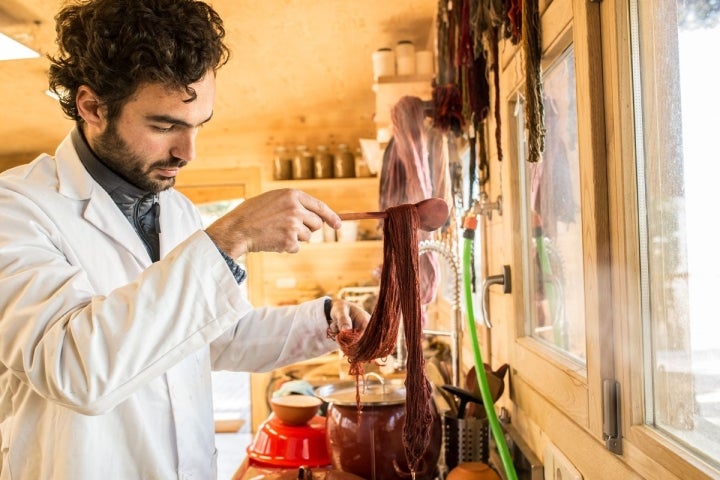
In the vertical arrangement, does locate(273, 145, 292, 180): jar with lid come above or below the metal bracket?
above

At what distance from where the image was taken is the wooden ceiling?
122 inches

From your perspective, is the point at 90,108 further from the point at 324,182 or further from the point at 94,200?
the point at 324,182

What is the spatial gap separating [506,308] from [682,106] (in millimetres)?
1056

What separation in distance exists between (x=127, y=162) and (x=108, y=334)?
21.4 inches

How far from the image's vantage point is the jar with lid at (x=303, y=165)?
16.3ft

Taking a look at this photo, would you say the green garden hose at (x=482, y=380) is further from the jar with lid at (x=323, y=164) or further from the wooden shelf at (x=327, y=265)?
the wooden shelf at (x=327, y=265)

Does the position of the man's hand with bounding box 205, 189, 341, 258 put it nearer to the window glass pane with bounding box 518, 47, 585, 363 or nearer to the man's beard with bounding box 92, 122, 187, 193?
the man's beard with bounding box 92, 122, 187, 193

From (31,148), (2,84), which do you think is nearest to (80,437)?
(2,84)

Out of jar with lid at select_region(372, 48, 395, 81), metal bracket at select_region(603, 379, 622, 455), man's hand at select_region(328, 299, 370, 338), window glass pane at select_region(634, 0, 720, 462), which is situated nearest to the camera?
window glass pane at select_region(634, 0, 720, 462)

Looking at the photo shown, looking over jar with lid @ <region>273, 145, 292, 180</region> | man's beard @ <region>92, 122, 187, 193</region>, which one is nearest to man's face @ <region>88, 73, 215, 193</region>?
man's beard @ <region>92, 122, 187, 193</region>

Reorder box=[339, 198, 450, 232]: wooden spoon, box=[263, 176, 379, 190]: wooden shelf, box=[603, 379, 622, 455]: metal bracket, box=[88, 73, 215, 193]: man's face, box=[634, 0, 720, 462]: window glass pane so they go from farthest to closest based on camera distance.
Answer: box=[263, 176, 379, 190]: wooden shelf → box=[88, 73, 215, 193]: man's face → box=[339, 198, 450, 232]: wooden spoon → box=[603, 379, 622, 455]: metal bracket → box=[634, 0, 720, 462]: window glass pane

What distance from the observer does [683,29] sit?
81cm

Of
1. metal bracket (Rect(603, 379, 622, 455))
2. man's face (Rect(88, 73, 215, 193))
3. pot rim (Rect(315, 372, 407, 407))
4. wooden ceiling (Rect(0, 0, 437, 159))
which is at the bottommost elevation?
pot rim (Rect(315, 372, 407, 407))

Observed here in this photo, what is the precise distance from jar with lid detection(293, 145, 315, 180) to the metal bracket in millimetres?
4115
